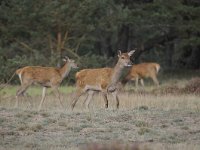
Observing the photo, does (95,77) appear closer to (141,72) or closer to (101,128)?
(101,128)

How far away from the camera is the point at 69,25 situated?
31.9 m

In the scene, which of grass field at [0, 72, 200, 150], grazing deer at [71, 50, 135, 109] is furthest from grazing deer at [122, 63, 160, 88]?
grass field at [0, 72, 200, 150]

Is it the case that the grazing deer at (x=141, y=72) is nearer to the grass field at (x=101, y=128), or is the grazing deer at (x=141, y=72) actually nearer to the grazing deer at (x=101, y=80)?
→ the grazing deer at (x=101, y=80)

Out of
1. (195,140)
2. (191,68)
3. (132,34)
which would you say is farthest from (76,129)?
(132,34)

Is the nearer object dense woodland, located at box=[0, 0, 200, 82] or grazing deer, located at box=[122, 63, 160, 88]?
grazing deer, located at box=[122, 63, 160, 88]

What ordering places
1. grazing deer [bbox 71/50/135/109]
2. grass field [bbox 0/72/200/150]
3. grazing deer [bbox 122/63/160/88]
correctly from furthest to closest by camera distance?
grazing deer [bbox 122/63/160/88] → grazing deer [bbox 71/50/135/109] → grass field [bbox 0/72/200/150]

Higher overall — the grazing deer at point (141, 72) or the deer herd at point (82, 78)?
the deer herd at point (82, 78)

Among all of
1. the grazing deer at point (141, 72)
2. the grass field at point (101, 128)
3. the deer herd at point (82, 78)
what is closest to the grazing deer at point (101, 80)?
the deer herd at point (82, 78)

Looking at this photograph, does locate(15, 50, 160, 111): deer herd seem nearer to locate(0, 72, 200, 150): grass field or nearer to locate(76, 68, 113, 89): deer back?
locate(76, 68, 113, 89): deer back

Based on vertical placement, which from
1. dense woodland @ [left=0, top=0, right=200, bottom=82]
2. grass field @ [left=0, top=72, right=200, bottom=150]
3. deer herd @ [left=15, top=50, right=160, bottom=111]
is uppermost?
dense woodland @ [left=0, top=0, right=200, bottom=82]

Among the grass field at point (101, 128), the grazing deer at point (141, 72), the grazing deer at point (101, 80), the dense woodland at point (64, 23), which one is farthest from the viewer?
the dense woodland at point (64, 23)

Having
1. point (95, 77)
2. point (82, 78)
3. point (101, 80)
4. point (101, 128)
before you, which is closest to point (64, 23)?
point (82, 78)

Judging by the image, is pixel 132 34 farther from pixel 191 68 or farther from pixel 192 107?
pixel 192 107

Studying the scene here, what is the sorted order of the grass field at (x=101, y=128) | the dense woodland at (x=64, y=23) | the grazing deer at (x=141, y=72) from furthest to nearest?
1. the dense woodland at (x=64, y=23)
2. the grazing deer at (x=141, y=72)
3. the grass field at (x=101, y=128)
